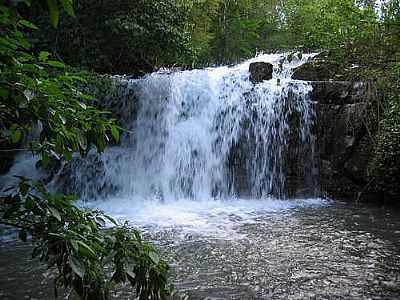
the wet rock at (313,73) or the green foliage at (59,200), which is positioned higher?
the wet rock at (313,73)

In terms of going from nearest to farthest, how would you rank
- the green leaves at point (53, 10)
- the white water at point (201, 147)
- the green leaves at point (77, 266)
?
the green leaves at point (53, 10) < the green leaves at point (77, 266) < the white water at point (201, 147)

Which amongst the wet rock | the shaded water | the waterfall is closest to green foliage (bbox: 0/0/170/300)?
the shaded water

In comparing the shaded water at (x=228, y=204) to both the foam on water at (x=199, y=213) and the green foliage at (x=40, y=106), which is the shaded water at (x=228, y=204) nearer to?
the foam on water at (x=199, y=213)

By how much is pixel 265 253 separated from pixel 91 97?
3.87 m

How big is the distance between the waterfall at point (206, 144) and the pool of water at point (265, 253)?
1.38m

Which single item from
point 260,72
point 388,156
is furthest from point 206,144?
point 388,156

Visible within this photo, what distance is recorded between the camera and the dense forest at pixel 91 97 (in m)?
1.57

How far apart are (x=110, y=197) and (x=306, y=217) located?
420 centimetres

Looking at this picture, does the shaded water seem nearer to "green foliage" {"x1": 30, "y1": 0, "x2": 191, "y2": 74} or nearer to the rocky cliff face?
the rocky cliff face

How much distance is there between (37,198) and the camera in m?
1.66

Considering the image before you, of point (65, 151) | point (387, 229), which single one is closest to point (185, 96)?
point (387, 229)

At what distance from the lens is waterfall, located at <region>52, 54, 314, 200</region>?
31.0 ft

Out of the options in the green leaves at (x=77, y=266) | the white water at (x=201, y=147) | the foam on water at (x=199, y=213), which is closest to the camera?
the green leaves at (x=77, y=266)

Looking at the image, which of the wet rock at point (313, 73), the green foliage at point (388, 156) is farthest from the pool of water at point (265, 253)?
the wet rock at point (313, 73)
